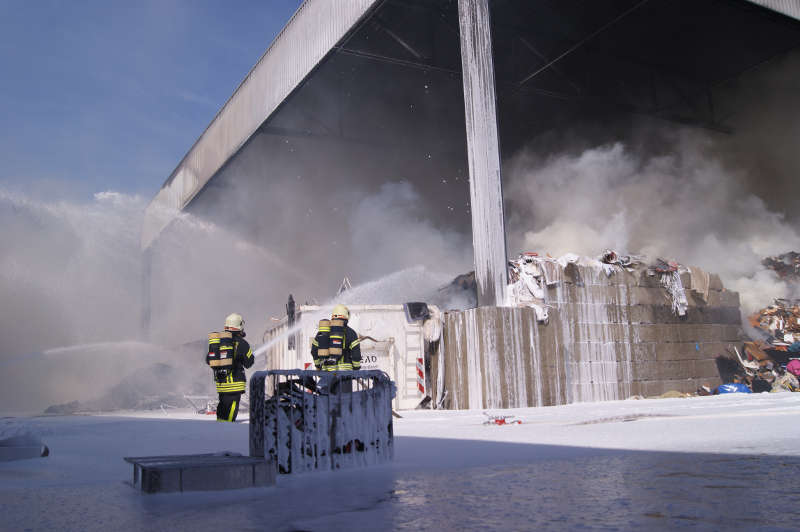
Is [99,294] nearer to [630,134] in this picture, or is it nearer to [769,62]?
[630,134]

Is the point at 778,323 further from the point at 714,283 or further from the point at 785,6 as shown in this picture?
the point at 785,6

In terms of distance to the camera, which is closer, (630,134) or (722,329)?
(722,329)

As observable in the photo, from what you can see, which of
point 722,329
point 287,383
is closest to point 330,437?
point 287,383

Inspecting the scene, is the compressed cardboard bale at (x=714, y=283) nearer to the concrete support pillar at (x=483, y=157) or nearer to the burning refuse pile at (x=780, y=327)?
the burning refuse pile at (x=780, y=327)

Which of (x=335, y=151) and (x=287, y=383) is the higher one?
(x=335, y=151)

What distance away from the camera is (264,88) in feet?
62.4

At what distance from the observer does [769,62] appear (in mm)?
20203

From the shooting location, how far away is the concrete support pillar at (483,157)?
39.9 ft

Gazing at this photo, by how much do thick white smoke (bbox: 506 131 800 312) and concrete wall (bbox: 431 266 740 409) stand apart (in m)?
5.60

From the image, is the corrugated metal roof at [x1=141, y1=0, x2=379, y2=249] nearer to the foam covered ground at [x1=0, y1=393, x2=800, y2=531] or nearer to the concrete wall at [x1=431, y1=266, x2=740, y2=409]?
the concrete wall at [x1=431, y1=266, x2=740, y2=409]

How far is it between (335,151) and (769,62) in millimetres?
14686

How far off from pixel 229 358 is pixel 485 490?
206 inches

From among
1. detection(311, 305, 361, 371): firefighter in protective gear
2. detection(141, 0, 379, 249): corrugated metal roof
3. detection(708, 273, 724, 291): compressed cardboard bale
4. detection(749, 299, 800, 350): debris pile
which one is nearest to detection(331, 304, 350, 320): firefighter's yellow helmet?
detection(311, 305, 361, 371): firefighter in protective gear

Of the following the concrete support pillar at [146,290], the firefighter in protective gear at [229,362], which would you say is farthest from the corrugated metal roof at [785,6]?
the concrete support pillar at [146,290]
